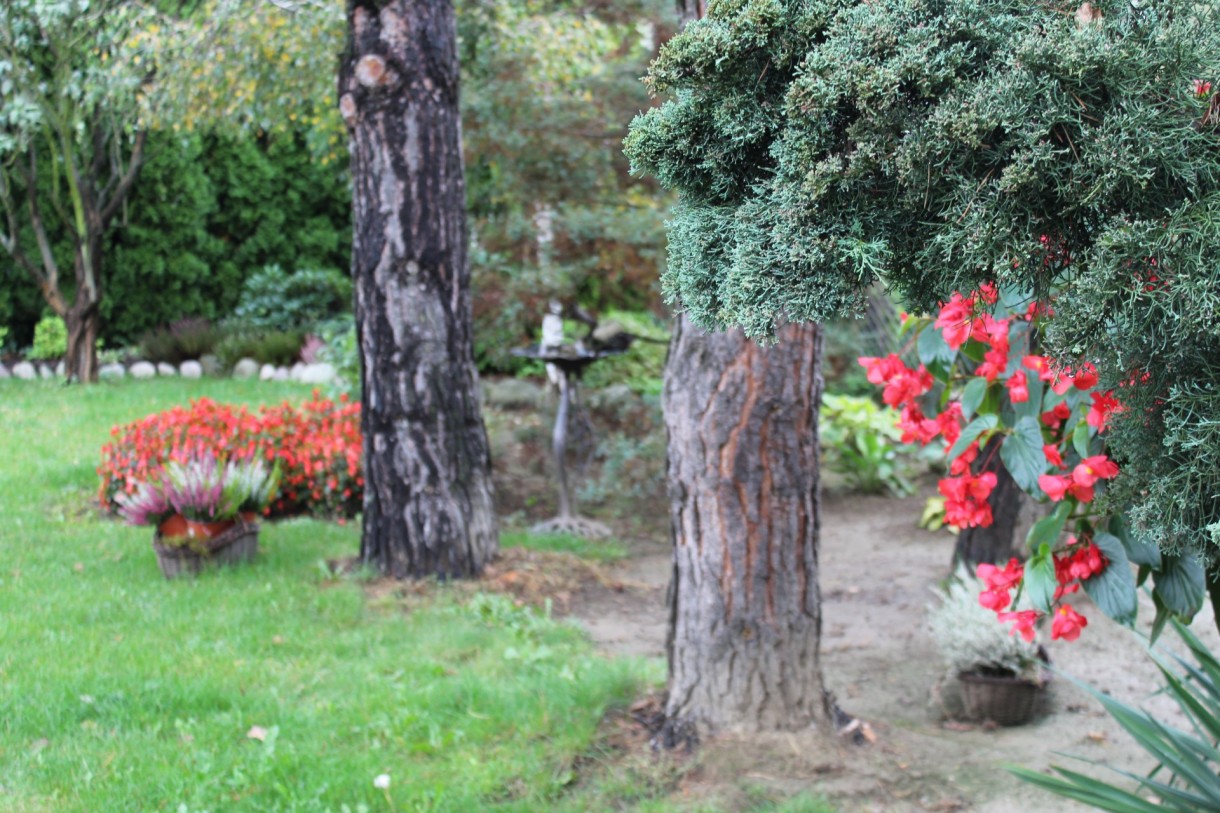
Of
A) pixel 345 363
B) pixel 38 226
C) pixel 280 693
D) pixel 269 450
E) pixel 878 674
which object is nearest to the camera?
pixel 280 693

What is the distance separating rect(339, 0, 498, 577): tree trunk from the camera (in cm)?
548

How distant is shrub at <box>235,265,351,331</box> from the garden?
87 cm

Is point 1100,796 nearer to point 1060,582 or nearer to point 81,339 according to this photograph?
point 1060,582

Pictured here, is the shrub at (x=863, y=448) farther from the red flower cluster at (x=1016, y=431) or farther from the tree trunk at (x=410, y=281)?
the red flower cluster at (x=1016, y=431)

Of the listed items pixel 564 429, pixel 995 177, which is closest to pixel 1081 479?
pixel 995 177

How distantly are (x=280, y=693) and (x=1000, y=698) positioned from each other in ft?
9.69

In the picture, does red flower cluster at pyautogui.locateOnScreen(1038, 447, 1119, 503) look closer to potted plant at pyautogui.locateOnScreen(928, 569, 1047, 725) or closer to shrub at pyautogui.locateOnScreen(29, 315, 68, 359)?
potted plant at pyautogui.locateOnScreen(928, 569, 1047, 725)

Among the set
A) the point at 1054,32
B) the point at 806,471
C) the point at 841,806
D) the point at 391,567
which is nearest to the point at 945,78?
the point at 1054,32

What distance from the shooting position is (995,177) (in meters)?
1.15

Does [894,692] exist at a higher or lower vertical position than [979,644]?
lower

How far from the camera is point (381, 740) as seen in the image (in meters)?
3.65

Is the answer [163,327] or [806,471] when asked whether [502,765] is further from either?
[163,327]

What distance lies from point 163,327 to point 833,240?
14.0 m

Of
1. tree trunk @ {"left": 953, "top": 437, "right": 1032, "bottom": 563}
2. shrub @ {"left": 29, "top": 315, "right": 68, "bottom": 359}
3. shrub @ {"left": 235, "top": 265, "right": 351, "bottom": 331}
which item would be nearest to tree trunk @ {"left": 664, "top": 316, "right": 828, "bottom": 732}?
tree trunk @ {"left": 953, "top": 437, "right": 1032, "bottom": 563}
